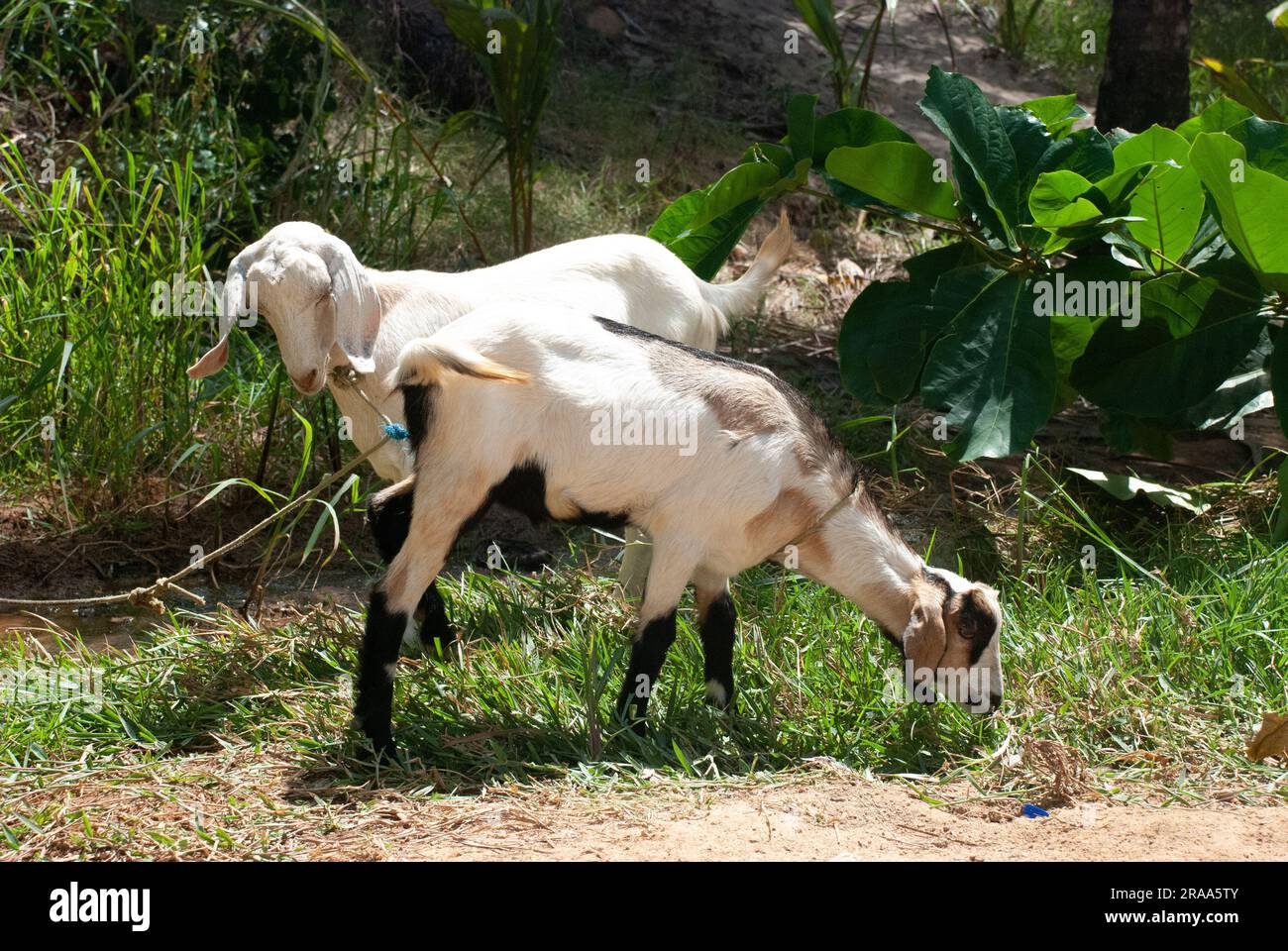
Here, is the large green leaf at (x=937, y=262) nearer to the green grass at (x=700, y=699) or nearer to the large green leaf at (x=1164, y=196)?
the large green leaf at (x=1164, y=196)

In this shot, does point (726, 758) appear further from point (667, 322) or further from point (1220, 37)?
point (1220, 37)

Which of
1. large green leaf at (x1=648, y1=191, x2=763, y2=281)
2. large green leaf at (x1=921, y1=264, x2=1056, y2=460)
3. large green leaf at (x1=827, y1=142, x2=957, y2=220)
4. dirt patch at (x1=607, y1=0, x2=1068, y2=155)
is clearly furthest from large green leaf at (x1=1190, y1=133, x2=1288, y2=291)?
dirt patch at (x1=607, y1=0, x2=1068, y2=155)

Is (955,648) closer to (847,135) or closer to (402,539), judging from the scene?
(402,539)

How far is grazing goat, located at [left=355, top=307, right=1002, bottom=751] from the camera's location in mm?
3646

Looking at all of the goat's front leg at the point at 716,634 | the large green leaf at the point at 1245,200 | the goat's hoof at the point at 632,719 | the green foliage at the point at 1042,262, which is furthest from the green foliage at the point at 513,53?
the goat's hoof at the point at 632,719

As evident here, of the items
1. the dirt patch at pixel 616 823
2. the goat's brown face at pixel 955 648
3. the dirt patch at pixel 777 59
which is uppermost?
the dirt patch at pixel 777 59

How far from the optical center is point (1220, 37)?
10836 millimetres

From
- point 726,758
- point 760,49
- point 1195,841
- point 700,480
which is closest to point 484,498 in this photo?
point 700,480

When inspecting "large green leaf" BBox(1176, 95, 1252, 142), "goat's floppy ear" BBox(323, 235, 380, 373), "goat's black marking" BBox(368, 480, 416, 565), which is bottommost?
"goat's black marking" BBox(368, 480, 416, 565)

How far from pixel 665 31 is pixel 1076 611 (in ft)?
22.9

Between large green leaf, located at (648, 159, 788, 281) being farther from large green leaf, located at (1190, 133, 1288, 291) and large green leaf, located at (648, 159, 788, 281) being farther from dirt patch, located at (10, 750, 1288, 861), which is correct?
dirt patch, located at (10, 750, 1288, 861)

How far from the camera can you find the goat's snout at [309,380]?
398cm

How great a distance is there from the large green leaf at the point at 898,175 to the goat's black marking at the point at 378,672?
7.41 feet

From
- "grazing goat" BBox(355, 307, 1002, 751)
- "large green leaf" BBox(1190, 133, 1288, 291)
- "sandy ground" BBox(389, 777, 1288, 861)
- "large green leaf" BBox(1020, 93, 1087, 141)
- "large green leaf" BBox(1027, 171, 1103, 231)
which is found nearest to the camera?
"sandy ground" BBox(389, 777, 1288, 861)
